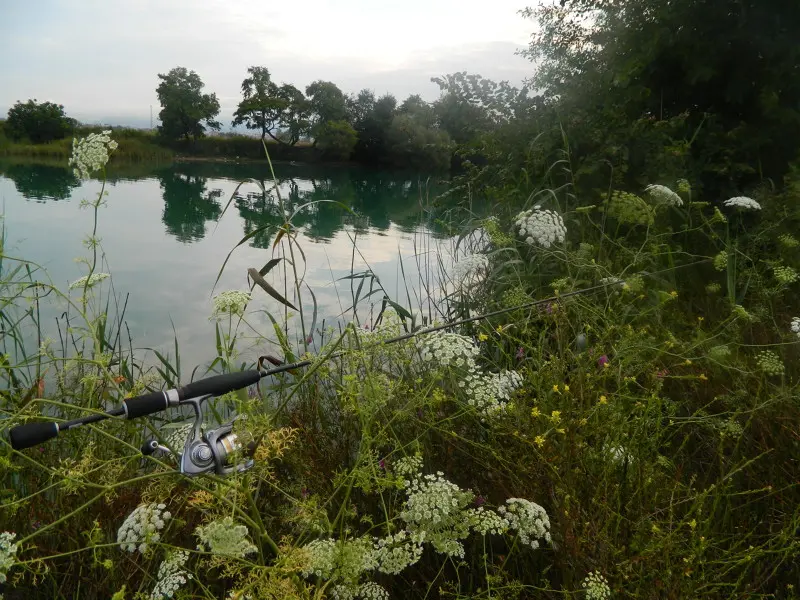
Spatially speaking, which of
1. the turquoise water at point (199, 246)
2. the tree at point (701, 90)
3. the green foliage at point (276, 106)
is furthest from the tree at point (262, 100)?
the tree at point (701, 90)

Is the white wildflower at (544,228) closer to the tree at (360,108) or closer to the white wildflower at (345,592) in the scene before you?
the white wildflower at (345,592)

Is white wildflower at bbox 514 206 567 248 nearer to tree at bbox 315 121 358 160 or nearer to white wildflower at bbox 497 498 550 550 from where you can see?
white wildflower at bbox 497 498 550 550

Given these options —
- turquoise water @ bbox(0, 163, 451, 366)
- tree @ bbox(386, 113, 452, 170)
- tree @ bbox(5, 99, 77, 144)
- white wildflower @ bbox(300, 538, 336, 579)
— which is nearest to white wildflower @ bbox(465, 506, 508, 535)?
white wildflower @ bbox(300, 538, 336, 579)

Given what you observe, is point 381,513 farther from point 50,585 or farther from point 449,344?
point 50,585

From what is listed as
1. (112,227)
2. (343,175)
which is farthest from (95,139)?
(343,175)

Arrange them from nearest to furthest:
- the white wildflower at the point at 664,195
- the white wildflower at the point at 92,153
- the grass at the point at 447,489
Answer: the grass at the point at 447,489
the white wildflower at the point at 92,153
the white wildflower at the point at 664,195

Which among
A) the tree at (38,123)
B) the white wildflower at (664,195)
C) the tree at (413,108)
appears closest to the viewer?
the white wildflower at (664,195)

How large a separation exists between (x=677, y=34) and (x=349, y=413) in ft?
12.6

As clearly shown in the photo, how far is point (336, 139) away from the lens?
26.4m

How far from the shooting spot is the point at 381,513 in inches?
63.7

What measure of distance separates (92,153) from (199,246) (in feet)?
21.8

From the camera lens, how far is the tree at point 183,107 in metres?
24.7

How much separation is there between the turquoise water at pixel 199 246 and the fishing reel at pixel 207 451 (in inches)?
41.6

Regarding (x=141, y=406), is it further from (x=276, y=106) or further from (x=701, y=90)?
(x=276, y=106)
